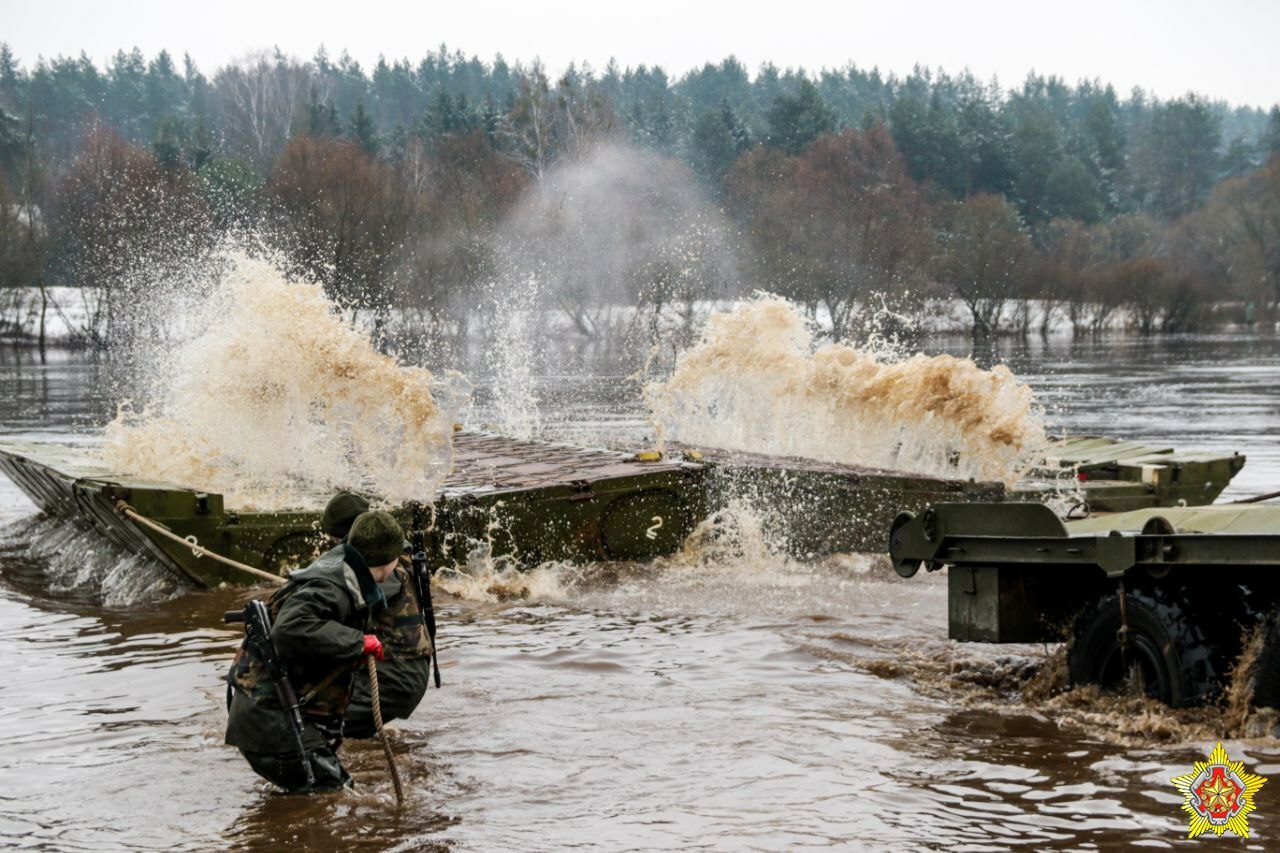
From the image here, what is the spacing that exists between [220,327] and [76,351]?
57.5 m

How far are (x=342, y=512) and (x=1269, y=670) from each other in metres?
4.40

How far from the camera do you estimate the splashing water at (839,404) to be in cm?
Answer: 1558

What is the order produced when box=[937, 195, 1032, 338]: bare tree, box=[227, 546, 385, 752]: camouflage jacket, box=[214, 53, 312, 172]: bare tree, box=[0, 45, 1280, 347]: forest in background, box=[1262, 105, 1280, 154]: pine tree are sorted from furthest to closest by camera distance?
box=[1262, 105, 1280, 154]: pine tree → box=[214, 53, 312, 172]: bare tree → box=[937, 195, 1032, 338]: bare tree → box=[0, 45, 1280, 347]: forest in background → box=[227, 546, 385, 752]: camouflage jacket

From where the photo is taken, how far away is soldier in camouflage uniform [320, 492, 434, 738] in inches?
264

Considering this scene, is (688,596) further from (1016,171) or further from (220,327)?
(1016,171)

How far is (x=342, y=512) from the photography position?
698cm

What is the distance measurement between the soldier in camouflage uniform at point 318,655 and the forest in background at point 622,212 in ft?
167

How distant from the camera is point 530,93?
8056 cm

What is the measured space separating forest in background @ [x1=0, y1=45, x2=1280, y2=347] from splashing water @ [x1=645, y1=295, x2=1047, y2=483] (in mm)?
40023

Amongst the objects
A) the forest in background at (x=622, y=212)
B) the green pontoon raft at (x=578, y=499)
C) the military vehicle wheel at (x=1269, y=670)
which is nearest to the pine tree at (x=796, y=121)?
the forest in background at (x=622, y=212)

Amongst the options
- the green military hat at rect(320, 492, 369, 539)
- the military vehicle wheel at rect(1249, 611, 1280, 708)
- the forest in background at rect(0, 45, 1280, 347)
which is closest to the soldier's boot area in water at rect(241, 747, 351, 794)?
the green military hat at rect(320, 492, 369, 539)

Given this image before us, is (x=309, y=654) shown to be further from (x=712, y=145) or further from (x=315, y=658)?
(x=712, y=145)

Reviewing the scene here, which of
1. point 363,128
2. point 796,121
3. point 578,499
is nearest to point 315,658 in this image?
point 578,499

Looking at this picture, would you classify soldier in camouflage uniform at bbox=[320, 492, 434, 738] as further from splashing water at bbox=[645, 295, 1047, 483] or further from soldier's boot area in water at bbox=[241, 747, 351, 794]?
splashing water at bbox=[645, 295, 1047, 483]
